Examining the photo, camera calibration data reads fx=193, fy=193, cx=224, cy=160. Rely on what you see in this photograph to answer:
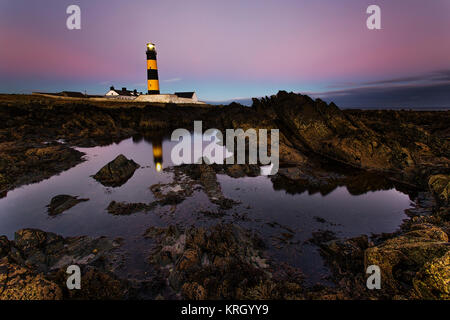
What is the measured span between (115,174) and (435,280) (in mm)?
17678

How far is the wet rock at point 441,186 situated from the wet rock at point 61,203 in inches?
833

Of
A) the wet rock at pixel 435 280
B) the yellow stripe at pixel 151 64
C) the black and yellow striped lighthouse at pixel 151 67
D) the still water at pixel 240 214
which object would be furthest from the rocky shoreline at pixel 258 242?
the black and yellow striped lighthouse at pixel 151 67

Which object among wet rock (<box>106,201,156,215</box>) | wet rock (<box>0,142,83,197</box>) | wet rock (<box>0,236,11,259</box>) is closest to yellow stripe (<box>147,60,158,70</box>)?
wet rock (<box>0,142,83,197</box>)

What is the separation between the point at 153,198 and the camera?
1248 centimetres

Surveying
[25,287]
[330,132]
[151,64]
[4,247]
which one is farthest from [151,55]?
[25,287]

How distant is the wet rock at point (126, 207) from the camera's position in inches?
426

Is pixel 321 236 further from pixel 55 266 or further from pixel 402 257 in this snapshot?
pixel 55 266

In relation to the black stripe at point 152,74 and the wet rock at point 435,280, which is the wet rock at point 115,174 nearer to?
the wet rock at point 435,280

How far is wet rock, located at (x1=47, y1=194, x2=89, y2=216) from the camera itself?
10.7m

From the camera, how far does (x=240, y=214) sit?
35.9 ft

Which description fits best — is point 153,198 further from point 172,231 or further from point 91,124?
A: point 91,124
